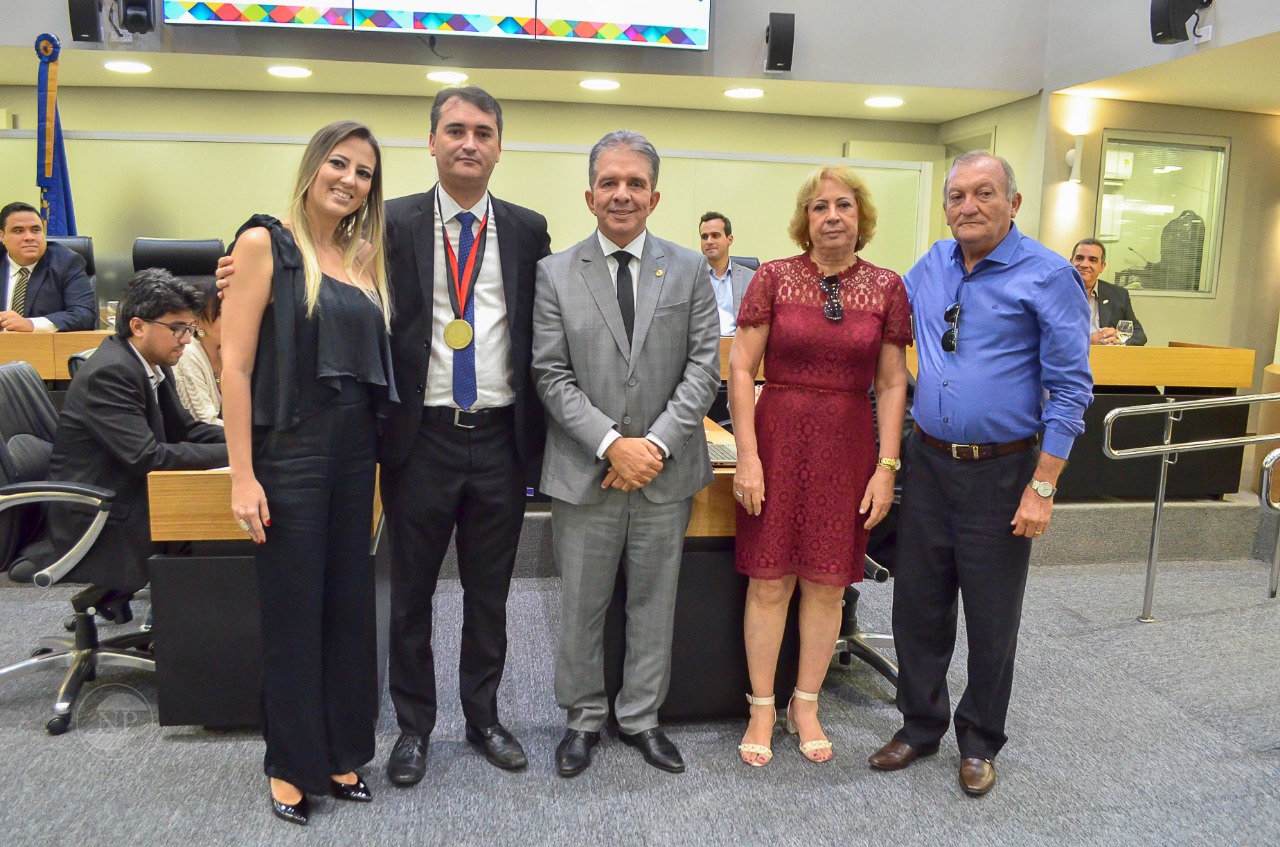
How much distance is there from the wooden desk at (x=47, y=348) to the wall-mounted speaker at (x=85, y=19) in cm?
258

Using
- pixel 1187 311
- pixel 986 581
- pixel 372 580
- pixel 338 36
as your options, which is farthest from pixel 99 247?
pixel 1187 311

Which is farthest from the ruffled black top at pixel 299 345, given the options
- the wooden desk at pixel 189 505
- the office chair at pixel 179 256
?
the office chair at pixel 179 256

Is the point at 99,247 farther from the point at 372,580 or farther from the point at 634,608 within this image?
the point at 634,608

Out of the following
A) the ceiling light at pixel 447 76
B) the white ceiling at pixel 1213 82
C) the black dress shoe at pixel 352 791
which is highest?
the ceiling light at pixel 447 76

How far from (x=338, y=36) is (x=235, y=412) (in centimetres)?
496

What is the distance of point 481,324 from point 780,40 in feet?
15.6

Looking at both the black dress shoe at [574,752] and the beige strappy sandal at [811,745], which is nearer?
the black dress shoe at [574,752]

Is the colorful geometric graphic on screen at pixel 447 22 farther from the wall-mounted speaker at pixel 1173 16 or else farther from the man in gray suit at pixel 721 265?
the wall-mounted speaker at pixel 1173 16

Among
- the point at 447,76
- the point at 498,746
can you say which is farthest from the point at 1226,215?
the point at 498,746

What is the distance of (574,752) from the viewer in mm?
2398

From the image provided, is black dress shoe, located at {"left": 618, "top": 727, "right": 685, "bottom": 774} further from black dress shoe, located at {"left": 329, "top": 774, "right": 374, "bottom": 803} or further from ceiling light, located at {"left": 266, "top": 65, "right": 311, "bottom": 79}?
ceiling light, located at {"left": 266, "top": 65, "right": 311, "bottom": 79}

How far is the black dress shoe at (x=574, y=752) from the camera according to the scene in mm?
2373

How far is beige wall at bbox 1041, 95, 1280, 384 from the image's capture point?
22.3 feet

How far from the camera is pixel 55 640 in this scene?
2992mm
